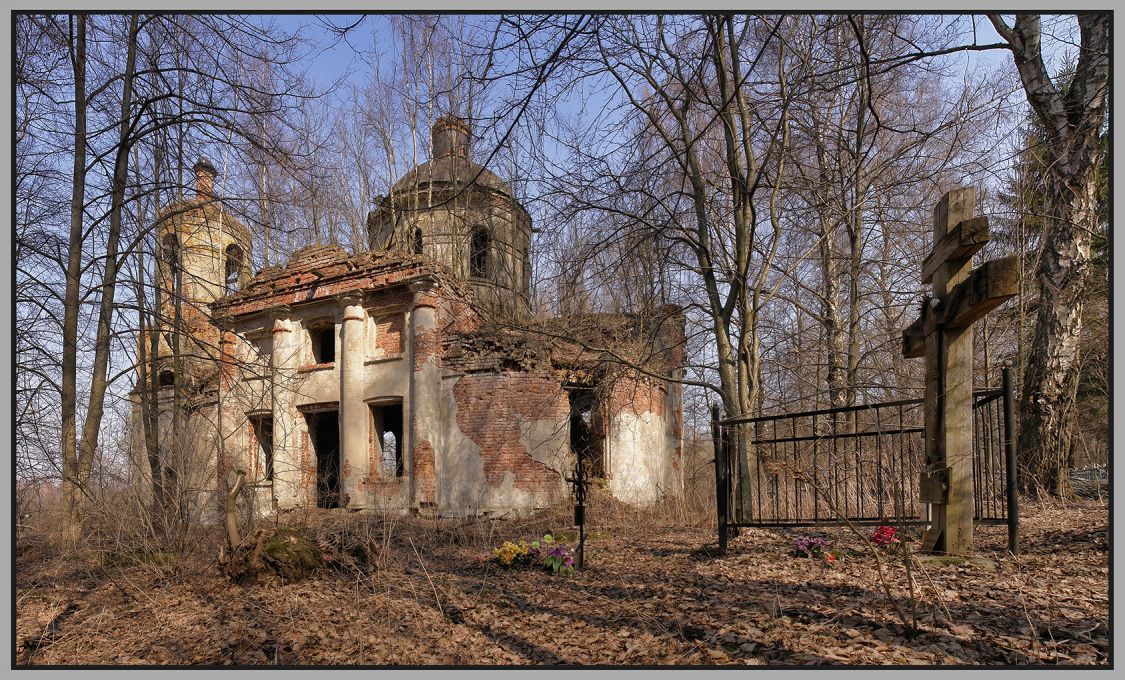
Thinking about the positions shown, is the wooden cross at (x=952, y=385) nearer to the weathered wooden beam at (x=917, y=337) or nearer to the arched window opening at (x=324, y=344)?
the weathered wooden beam at (x=917, y=337)

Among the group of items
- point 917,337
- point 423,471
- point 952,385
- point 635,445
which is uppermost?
point 917,337

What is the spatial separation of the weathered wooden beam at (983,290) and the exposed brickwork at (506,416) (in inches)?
429

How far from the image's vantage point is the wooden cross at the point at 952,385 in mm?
5031

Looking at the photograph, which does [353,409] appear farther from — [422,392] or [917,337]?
[917,337]

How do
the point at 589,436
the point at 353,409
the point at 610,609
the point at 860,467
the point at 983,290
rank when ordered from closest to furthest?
1. the point at 983,290
2. the point at 610,609
3. the point at 860,467
4. the point at 353,409
5. the point at 589,436

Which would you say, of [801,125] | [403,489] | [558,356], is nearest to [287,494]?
[403,489]

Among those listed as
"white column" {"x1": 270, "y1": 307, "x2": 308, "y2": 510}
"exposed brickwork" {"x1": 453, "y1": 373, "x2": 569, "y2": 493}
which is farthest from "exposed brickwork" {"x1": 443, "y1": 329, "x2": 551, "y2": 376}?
"white column" {"x1": 270, "y1": 307, "x2": 308, "y2": 510}

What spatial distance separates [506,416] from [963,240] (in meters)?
11.6

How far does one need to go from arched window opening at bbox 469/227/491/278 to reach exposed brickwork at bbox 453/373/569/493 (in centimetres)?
811

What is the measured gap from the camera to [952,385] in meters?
5.16

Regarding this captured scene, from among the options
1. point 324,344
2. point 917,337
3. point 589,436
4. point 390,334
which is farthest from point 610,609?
point 324,344

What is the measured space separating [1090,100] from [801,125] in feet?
10.9

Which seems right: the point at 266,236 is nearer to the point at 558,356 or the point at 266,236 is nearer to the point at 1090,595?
the point at 558,356

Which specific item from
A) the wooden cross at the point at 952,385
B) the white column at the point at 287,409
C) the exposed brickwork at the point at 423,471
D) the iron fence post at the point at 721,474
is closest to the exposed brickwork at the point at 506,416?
the exposed brickwork at the point at 423,471
